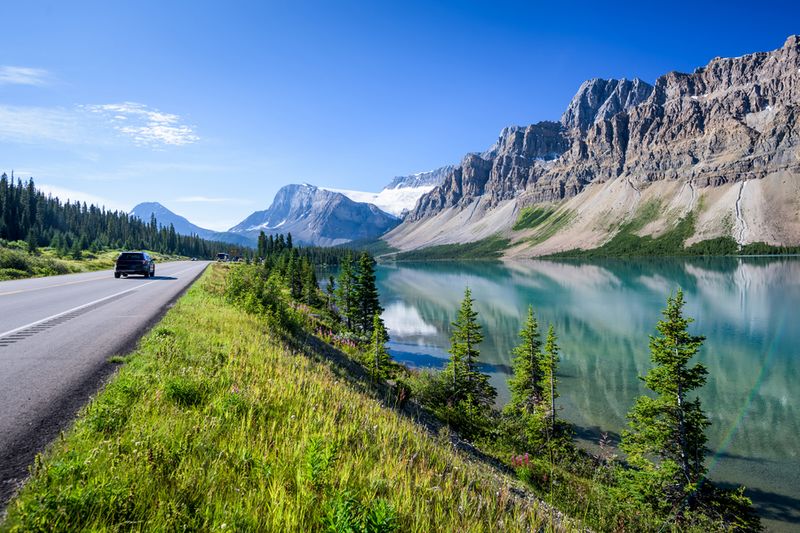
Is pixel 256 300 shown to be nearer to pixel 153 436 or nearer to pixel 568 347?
pixel 153 436

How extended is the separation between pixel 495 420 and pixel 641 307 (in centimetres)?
5866

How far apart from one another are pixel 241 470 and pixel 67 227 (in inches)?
7623

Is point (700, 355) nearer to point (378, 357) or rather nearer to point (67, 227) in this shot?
point (378, 357)

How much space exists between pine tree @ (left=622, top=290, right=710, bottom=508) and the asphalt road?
63.7 feet

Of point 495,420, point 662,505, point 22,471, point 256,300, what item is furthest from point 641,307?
point 22,471

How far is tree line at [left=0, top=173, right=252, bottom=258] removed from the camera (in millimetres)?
112562

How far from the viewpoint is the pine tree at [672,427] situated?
16.0 m

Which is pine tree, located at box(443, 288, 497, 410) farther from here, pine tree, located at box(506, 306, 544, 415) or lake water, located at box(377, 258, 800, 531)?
lake water, located at box(377, 258, 800, 531)

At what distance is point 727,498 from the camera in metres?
16.0

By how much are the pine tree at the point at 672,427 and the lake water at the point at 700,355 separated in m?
4.93

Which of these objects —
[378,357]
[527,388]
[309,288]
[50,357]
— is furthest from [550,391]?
[309,288]

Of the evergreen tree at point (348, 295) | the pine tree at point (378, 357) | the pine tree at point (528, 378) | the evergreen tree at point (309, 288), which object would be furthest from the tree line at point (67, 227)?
the pine tree at point (528, 378)

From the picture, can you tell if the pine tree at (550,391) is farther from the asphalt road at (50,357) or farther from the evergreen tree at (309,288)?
the evergreen tree at (309,288)

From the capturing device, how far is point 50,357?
8406 mm
